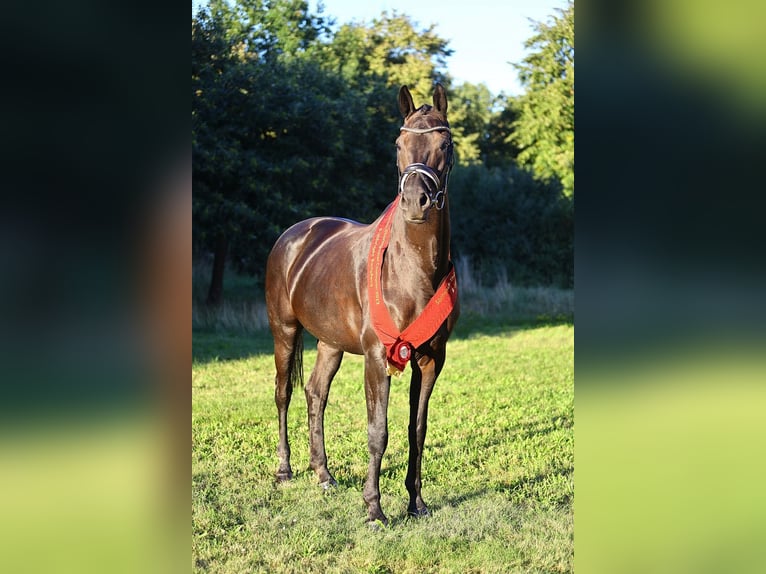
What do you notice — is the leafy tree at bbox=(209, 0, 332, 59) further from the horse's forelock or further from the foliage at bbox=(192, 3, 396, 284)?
the horse's forelock

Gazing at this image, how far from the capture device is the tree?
76.0ft

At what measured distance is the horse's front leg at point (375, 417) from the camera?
15.0 ft

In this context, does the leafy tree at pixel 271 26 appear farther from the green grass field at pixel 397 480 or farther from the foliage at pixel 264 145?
the green grass field at pixel 397 480

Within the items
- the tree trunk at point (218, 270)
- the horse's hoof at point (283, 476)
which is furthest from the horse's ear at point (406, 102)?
the tree trunk at point (218, 270)

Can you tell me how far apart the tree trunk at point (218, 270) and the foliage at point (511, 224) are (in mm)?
6917

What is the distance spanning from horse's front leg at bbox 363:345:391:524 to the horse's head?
109 cm

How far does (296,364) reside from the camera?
6.06 metres

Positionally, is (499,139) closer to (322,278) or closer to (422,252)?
(322,278)

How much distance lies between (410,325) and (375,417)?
679 millimetres
